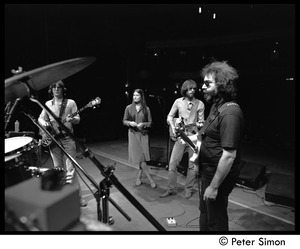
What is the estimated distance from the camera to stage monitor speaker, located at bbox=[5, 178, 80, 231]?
0.99 metres

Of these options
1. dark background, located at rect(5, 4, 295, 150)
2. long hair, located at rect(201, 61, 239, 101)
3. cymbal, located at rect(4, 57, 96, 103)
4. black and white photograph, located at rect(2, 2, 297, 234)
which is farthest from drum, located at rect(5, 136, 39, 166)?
dark background, located at rect(5, 4, 295, 150)

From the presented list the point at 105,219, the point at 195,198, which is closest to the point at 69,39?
the point at 195,198

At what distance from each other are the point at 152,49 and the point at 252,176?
715cm

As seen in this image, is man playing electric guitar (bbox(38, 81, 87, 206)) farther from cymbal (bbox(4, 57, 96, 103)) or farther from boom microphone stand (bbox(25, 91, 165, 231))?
cymbal (bbox(4, 57, 96, 103))

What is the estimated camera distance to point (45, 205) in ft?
3.20

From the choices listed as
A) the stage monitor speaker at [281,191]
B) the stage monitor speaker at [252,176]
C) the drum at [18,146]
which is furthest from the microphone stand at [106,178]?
the stage monitor speaker at [252,176]

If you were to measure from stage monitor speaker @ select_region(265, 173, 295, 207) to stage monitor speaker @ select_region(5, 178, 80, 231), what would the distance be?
11.0 feet

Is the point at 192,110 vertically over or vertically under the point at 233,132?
over

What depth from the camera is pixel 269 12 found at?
6863 millimetres

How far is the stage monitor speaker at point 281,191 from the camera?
3506 mm

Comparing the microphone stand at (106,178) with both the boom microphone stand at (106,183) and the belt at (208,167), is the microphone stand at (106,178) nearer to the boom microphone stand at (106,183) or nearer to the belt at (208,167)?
the boom microphone stand at (106,183)
